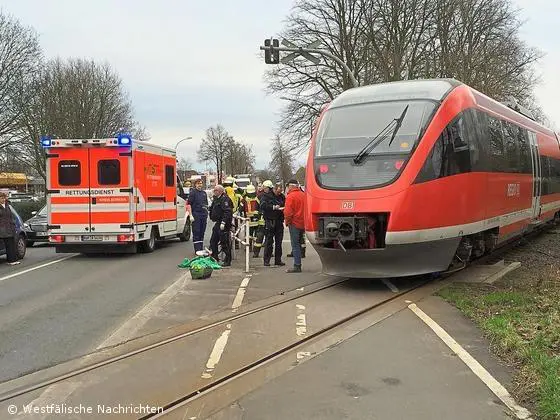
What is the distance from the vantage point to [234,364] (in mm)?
5418

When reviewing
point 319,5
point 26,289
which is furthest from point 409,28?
point 26,289

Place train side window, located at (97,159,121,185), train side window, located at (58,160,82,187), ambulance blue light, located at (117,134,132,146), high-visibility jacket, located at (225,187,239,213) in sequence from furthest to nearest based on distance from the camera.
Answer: high-visibility jacket, located at (225,187,239,213), train side window, located at (58,160,82,187), train side window, located at (97,159,121,185), ambulance blue light, located at (117,134,132,146)

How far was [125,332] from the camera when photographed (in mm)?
6676

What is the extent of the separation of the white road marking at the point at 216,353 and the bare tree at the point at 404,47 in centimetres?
2794

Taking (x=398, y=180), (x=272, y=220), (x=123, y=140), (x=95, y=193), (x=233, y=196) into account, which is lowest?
(x=272, y=220)

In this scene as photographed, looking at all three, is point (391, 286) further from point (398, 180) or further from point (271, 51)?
point (271, 51)

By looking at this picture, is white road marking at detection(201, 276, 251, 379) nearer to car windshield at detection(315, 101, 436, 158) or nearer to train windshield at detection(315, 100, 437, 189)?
train windshield at detection(315, 100, 437, 189)

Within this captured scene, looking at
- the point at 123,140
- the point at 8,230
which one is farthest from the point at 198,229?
the point at 8,230

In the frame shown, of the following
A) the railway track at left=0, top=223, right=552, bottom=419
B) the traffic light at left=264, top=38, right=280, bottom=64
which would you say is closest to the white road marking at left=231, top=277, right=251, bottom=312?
the railway track at left=0, top=223, right=552, bottom=419

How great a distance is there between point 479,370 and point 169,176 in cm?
1253

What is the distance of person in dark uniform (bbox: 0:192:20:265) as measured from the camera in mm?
13141

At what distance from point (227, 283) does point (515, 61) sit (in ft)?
99.7

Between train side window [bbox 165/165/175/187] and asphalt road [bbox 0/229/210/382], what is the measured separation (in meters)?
2.45

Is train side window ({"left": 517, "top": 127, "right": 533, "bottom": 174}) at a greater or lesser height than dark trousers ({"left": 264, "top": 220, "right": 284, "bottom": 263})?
greater
